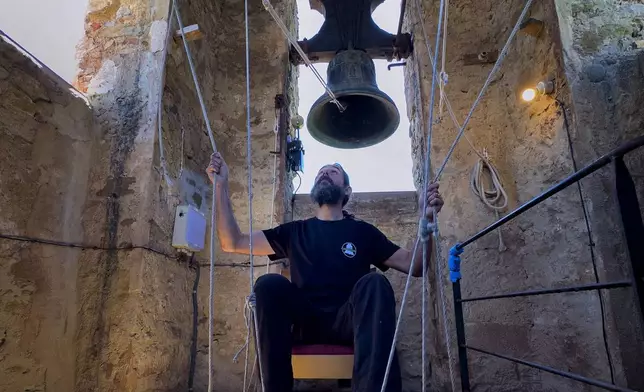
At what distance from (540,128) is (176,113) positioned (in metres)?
1.47

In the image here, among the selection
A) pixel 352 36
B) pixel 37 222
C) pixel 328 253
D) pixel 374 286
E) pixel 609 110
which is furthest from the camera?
pixel 352 36

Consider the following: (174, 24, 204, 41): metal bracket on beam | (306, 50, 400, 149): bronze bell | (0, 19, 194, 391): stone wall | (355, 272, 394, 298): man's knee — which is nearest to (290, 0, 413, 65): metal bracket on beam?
(306, 50, 400, 149): bronze bell

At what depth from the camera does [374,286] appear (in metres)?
1.02

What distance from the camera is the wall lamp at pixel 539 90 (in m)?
1.58

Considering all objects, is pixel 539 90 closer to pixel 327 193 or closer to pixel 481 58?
pixel 481 58

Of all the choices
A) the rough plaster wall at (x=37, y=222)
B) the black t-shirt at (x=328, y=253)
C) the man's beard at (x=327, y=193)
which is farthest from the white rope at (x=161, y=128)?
the man's beard at (x=327, y=193)

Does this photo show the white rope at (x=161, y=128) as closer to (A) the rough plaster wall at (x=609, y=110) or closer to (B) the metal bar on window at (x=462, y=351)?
(B) the metal bar on window at (x=462, y=351)

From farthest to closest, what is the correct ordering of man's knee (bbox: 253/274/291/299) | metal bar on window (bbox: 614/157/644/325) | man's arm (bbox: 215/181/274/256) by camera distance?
man's arm (bbox: 215/181/274/256)
man's knee (bbox: 253/274/291/299)
metal bar on window (bbox: 614/157/644/325)

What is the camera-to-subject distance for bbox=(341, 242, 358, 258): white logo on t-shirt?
130 centimetres

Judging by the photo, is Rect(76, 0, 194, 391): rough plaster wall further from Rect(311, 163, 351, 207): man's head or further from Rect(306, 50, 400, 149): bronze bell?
Rect(306, 50, 400, 149): bronze bell

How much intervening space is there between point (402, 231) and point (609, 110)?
0.94 metres

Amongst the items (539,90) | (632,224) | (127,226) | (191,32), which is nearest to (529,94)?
(539,90)

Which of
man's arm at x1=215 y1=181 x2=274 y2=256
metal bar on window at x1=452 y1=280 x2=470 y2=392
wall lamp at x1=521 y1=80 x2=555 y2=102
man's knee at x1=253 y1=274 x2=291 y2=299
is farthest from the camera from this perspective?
wall lamp at x1=521 y1=80 x2=555 y2=102

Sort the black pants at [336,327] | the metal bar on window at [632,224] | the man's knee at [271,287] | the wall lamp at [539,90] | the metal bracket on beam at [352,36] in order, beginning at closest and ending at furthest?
the metal bar on window at [632,224] → the black pants at [336,327] → the man's knee at [271,287] → the wall lamp at [539,90] → the metal bracket on beam at [352,36]
